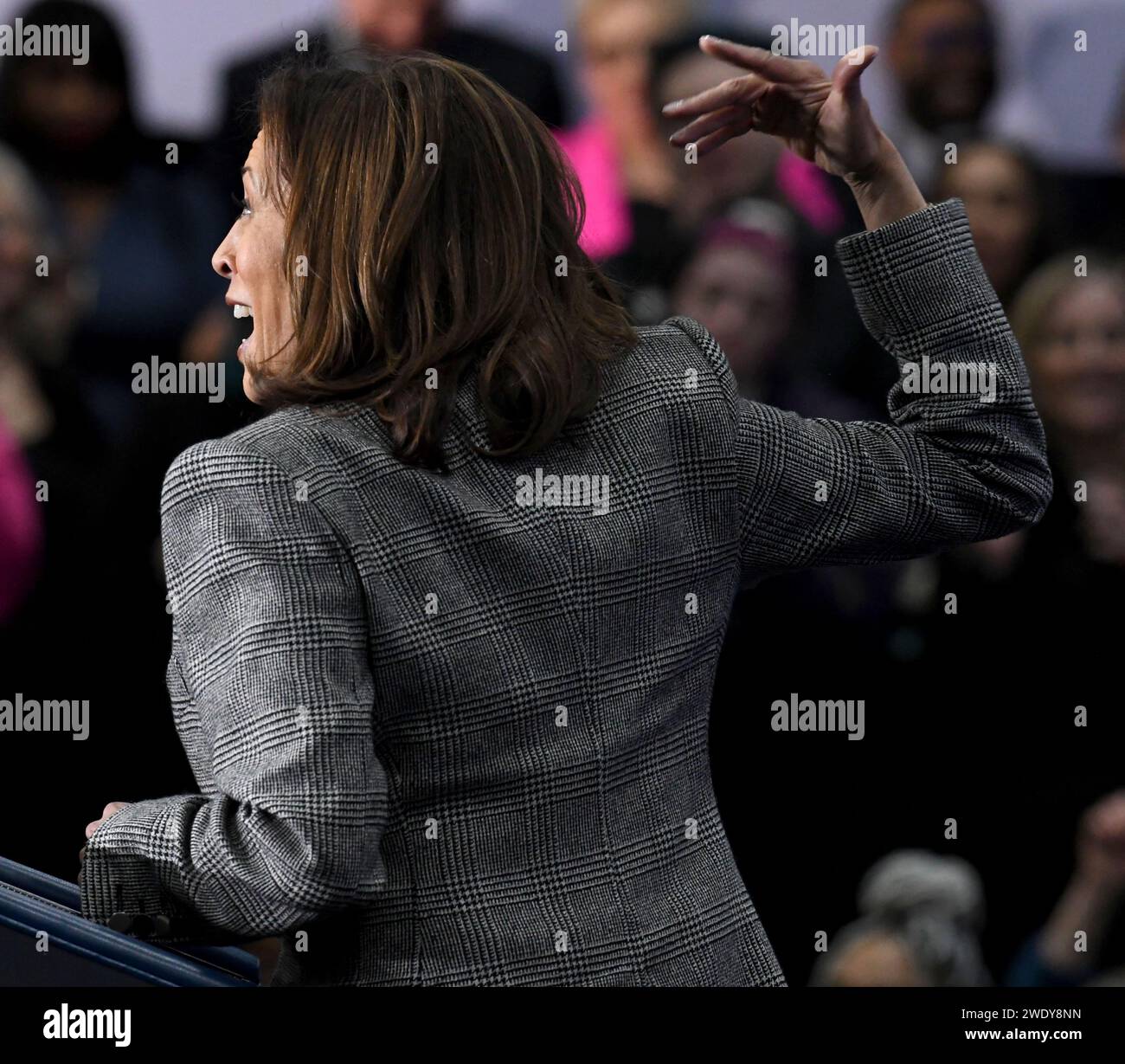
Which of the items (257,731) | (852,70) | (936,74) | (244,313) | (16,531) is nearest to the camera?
(257,731)

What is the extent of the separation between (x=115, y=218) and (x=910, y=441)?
167cm

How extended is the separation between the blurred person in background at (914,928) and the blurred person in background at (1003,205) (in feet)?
3.05

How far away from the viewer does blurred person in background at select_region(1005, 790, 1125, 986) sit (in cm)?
246

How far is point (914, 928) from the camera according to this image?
2.47 metres

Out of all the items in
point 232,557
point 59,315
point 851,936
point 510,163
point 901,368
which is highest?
point 59,315

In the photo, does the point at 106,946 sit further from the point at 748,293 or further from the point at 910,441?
the point at 748,293

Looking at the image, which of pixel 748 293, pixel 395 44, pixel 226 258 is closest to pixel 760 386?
pixel 748 293

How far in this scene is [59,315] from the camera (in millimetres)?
2350

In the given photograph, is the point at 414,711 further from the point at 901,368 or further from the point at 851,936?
the point at 851,936

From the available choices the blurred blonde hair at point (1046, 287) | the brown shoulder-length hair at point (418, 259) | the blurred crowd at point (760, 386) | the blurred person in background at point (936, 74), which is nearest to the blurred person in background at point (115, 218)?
the blurred crowd at point (760, 386)

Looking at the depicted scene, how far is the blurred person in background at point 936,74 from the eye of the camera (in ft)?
8.02

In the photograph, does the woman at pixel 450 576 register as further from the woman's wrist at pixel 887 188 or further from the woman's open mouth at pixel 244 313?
the woman's wrist at pixel 887 188

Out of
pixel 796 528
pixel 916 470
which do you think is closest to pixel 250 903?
pixel 796 528

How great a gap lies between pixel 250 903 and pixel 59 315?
176 centimetres
